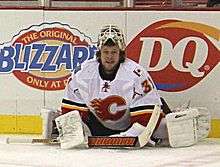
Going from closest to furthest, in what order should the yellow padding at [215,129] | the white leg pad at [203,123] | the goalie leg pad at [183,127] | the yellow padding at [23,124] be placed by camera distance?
the goalie leg pad at [183,127], the white leg pad at [203,123], the yellow padding at [215,129], the yellow padding at [23,124]

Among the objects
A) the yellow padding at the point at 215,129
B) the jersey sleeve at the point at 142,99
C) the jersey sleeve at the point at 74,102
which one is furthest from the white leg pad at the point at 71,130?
the yellow padding at the point at 215,129

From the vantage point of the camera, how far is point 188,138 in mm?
5004

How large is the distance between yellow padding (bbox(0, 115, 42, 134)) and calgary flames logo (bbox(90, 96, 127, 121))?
72 centimetres

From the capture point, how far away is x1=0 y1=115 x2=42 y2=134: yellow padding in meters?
5.62

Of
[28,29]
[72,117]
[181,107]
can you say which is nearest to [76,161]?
[72,117]

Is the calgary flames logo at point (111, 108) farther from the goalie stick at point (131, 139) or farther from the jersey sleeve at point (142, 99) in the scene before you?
the goalie stick at point (131, 139)

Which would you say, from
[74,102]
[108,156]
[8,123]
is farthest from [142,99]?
[8,123]

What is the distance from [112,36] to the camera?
5027mm

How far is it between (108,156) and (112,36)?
81 cm

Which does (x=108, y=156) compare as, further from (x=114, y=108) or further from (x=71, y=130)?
(x=114, y=108)

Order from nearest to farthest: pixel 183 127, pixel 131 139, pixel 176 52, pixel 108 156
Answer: pixel 108 156
pixel 131 139
pixel 183 127
pixel 176 52

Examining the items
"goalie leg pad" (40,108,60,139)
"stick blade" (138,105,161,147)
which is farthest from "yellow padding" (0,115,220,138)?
"stick blade" (138,105,161,147)

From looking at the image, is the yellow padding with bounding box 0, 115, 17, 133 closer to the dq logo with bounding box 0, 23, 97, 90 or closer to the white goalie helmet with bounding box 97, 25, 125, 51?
the dq logo with bounding box 0, 23, 97, 90

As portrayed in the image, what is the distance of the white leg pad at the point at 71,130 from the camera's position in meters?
4.87
